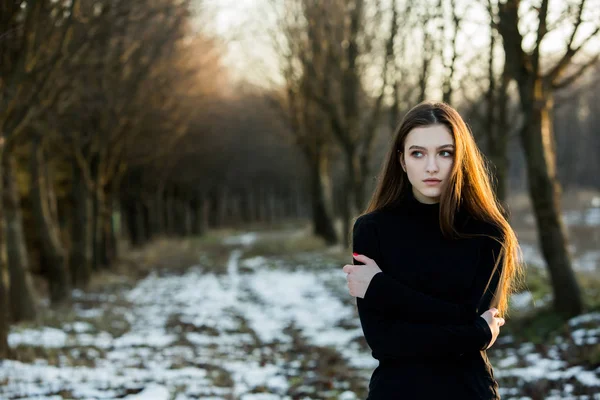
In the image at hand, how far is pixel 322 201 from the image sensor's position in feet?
102

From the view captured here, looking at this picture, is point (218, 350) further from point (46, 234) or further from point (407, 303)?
point (407, 303)

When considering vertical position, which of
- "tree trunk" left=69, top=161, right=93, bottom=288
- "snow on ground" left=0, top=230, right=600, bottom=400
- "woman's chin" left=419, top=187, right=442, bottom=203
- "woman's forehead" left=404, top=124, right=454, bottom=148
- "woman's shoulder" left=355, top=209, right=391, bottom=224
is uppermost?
"woman's forehead" left=404, top=124, right=454, bottom=148

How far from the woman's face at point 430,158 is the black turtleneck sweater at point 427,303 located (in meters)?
0.11

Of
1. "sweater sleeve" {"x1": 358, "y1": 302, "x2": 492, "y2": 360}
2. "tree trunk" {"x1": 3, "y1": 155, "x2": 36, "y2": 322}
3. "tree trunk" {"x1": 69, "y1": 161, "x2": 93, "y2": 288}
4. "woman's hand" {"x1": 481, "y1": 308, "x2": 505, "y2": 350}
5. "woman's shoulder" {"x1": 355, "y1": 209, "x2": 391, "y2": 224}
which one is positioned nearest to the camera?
"sweater sleeve" {"x1": 358, "y1": 302, "x2": 492, "y2": 360}

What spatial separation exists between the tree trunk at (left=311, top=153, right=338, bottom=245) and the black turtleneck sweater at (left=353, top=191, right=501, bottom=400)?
27168 mm

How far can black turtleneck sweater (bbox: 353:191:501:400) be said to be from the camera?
2768mm

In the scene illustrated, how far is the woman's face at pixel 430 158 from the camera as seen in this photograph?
2889mm

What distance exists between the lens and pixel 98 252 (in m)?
21.7

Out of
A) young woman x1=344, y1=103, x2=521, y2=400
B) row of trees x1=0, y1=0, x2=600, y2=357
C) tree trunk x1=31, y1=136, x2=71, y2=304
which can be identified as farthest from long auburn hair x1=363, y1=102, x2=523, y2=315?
tree trunk x1=31, y1=136, x2=71, y2=304

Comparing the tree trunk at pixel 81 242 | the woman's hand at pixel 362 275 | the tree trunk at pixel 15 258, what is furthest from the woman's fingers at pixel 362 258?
the tree trunk at pixel 81 242

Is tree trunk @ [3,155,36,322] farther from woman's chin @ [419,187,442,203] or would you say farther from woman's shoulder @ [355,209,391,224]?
woman's chin @ [419,187,442,203]

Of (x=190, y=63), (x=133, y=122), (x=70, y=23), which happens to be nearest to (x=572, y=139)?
(x=190, y=63)

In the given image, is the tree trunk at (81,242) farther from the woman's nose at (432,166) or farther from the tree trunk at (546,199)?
the woman's nose at (432,166)

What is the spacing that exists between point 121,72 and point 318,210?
15695 millimetres
